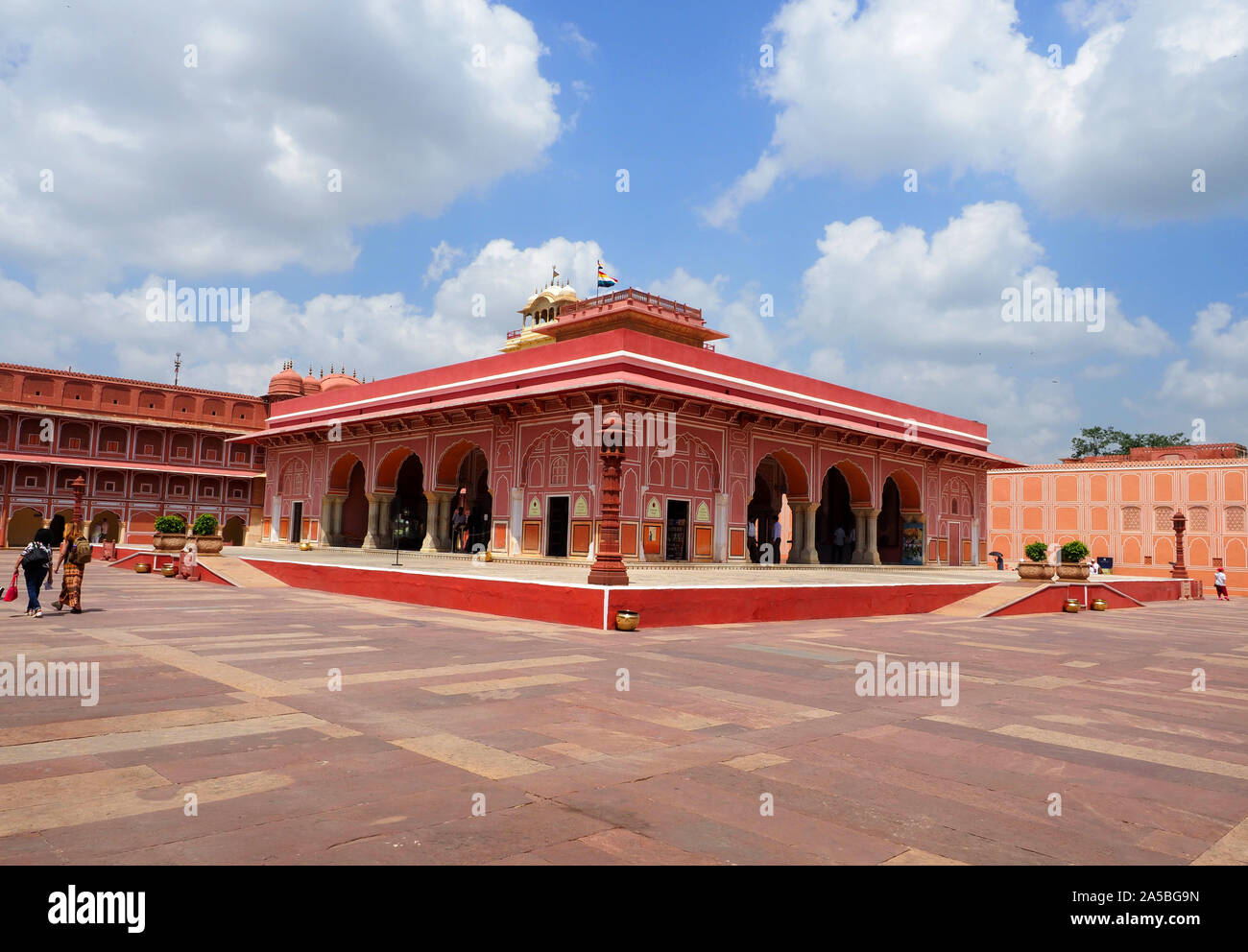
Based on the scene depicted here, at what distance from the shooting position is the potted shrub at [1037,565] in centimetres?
1852

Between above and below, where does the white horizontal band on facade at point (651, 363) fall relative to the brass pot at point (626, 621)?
above

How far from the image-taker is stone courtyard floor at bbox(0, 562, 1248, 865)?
303 centimetres

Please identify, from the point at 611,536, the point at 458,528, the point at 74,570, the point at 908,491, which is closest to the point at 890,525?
the point at 908,491

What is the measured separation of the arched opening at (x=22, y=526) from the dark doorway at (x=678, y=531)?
3070 centimetres

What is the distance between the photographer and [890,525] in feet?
101

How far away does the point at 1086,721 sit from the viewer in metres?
5.55

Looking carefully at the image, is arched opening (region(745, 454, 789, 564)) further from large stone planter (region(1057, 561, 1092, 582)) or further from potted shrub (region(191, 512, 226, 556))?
potted shrub (region(191, 512, 226, 556))

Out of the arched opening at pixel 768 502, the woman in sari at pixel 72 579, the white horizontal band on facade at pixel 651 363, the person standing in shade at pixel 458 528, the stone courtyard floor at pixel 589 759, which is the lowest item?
the stone courtyard floor at pixel 589 759

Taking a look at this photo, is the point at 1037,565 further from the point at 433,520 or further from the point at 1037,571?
the point at 433,520

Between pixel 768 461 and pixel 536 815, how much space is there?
24.8 metres

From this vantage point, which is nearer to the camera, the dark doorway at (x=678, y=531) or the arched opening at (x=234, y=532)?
the dark doorway at (x=678, y=531)

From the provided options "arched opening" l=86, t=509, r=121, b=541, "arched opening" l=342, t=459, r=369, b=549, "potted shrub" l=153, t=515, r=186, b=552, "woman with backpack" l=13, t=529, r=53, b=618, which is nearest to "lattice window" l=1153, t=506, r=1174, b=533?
"arched opening" l=342, t=459, r=369, b=549

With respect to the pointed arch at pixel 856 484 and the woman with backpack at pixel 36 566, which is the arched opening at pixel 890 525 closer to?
the pointed arch at pixel 856 484

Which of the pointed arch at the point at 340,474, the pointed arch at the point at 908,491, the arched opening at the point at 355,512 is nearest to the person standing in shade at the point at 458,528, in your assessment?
the pointed arch at the point at 340,474
